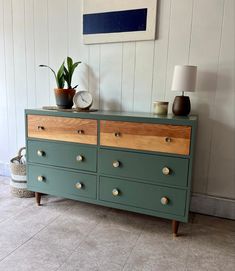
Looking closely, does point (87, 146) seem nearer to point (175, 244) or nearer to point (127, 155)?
point (127, 155)

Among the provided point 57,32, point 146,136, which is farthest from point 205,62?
point 57,32

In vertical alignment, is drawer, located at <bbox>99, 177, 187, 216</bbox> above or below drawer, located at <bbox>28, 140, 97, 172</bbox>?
below

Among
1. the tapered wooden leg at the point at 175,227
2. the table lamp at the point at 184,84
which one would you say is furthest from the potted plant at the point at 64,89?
the tapered wooden leg at the point at 175,227

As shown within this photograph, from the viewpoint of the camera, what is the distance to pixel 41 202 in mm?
2379

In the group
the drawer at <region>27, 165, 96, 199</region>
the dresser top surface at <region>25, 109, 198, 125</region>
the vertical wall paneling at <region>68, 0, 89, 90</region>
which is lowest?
the drawer at <region>27, 165, 96, 199</region>

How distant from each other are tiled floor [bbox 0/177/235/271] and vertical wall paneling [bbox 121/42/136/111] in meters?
0.96

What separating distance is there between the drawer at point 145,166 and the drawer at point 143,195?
0.19 feet

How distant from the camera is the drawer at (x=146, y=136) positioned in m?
1.72

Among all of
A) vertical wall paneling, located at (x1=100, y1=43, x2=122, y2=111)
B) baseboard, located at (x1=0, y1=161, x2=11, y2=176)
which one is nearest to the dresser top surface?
vertical wall paneling, located at (x1=100, y1=43, x2=122, y2=111)

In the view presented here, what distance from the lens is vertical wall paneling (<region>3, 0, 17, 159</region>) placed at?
2668mm

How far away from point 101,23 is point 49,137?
109 centimetres

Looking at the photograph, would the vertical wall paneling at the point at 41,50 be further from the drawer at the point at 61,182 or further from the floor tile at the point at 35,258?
the floor tile at the point at 35,258

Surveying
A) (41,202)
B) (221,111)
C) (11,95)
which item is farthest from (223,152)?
(11,95)

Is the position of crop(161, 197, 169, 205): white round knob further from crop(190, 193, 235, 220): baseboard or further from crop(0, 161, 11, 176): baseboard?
crop(0, 161, 11, 176): baseboard
